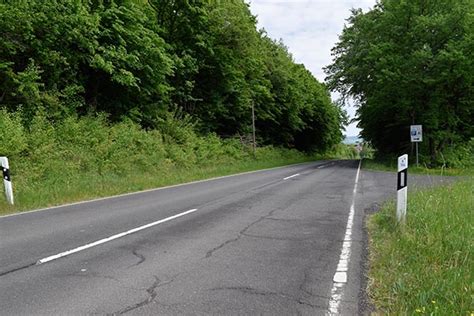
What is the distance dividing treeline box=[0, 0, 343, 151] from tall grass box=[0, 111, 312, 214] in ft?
3.82

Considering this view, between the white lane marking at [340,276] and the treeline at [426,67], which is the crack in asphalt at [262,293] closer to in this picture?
the white lane marking at [340,276]

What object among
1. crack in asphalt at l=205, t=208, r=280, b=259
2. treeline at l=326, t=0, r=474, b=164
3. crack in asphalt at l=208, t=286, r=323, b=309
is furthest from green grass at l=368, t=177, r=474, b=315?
treeline at l=326, t=0, r=474, b=164

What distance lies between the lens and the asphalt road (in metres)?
3.94

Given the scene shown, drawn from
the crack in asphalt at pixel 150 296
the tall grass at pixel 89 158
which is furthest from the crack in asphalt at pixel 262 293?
the tall grass at pixel 89 158

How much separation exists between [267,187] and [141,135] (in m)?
7.94

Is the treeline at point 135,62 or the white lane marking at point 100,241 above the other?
the treeline at point 135,62

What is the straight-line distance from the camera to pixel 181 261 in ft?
17.6

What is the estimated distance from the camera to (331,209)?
990 centimetres

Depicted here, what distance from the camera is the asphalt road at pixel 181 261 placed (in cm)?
394

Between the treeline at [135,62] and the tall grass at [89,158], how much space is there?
45.9 inches

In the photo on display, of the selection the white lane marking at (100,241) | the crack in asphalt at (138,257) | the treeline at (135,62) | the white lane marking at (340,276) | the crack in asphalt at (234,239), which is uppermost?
the treeline at (135,62)

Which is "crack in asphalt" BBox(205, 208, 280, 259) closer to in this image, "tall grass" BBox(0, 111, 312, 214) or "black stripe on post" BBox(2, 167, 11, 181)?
"tall grass" BBox(0, 111, 312, 214)

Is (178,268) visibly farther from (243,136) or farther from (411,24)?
(243,136)

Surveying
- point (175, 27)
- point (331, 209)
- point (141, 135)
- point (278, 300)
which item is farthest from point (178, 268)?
point (175, 27)
